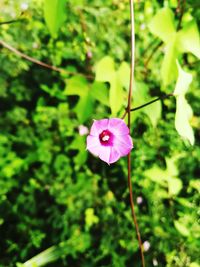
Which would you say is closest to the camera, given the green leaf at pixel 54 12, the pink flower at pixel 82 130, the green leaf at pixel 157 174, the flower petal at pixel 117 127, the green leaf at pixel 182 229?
the flower petal at pixel 117 127

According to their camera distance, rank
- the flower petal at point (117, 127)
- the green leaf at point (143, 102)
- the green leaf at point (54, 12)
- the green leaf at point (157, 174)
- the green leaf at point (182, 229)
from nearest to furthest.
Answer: the flower petal at point (117, 127), the green leaf at point (54, 12), the green leaf at point (143, 102), the green leaf at point (182, 229), the green leaf at point (157, 174)

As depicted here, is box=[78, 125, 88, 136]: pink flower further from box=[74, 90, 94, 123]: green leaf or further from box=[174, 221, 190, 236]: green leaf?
box=[174, 221, 190, 236]: green leaf

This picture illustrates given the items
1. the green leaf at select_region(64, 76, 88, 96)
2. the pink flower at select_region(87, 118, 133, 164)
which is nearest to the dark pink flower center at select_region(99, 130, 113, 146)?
the pink flower at select_region(87, 118, 133, 164)

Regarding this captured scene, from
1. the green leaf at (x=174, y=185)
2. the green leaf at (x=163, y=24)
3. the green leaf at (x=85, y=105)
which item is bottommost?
the green leaf at (x=174, y=185)

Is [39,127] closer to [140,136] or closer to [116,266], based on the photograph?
[140,136]

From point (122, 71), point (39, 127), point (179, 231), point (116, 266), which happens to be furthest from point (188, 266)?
point (39, 127)

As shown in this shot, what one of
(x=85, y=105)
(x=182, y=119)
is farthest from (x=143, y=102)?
(x=182, y=119)

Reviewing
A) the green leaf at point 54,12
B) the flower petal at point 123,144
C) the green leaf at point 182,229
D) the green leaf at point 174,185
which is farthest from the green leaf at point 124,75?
the green leaf at point 182,229

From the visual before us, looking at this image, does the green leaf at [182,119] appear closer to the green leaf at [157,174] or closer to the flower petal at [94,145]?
the flower petal at [94,145]
